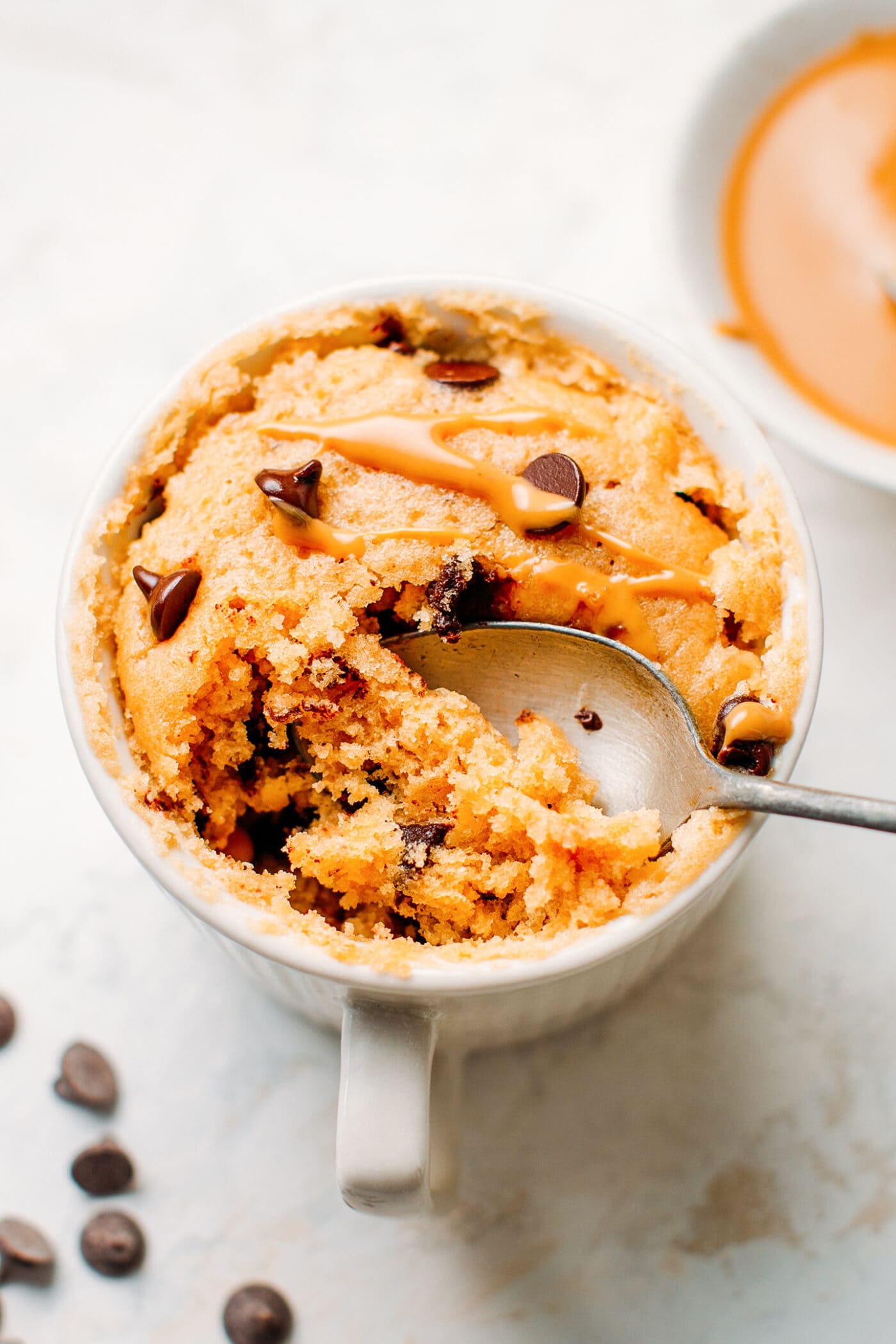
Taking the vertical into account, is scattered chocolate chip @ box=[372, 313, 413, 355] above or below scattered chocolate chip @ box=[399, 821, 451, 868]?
above

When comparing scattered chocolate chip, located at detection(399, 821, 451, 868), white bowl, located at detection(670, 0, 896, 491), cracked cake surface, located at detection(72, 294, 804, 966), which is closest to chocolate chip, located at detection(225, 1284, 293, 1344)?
cracked cake surface, located at detection(72, 294, 804, 966)

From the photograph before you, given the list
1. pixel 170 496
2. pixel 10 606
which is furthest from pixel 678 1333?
pixel 10 606

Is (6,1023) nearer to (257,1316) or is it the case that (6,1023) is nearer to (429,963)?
(257,1316)

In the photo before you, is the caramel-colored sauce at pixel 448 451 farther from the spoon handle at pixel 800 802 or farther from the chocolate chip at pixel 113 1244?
the chocolate chip at pixel 113 1244

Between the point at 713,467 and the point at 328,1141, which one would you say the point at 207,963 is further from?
the point at 713,467

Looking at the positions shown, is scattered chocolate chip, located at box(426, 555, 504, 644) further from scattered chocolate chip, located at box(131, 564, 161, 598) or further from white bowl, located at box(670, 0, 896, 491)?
white bowl, located at box(670, 0, 896, 491)

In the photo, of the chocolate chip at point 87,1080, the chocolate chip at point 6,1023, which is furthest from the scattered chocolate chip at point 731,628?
the chocolate chip at point 6,1023

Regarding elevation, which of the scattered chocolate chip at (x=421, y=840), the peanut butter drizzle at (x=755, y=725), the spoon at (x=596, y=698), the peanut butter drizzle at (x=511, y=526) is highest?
the peanut butter drizzle at (x=511, y=526)
